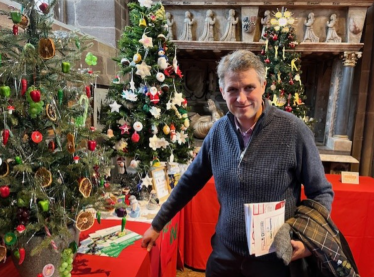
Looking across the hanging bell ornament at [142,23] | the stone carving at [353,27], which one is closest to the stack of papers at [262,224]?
the hanging bell ornament at [142,23]

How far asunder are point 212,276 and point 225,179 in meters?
0.47

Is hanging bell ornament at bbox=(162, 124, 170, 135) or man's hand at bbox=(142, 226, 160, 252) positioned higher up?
hanging bell ornament at bbox=(162, 124, 170, 135)

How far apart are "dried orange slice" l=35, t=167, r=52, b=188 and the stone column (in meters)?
3.54

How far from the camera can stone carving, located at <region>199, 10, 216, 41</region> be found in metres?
3.49

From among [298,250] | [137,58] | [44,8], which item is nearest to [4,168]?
[44,8]

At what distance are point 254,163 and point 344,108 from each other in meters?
3.02

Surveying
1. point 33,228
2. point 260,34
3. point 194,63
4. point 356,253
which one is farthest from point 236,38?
point 33,228

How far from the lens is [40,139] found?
90cm

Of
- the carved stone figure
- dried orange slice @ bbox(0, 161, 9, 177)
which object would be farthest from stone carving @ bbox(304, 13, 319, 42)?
dried orange slice @ bbox(0, 161, 9, 177)

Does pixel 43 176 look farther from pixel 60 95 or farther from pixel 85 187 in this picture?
pixel 60 95

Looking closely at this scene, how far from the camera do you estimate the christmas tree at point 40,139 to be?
2.81 ft

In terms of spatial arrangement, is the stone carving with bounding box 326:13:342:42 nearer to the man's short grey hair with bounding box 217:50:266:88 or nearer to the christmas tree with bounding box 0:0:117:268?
the man's short grey hair with bounding box 217:50:266:88

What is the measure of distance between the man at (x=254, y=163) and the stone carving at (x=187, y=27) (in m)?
2.62

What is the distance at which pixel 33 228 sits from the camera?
866 mm
